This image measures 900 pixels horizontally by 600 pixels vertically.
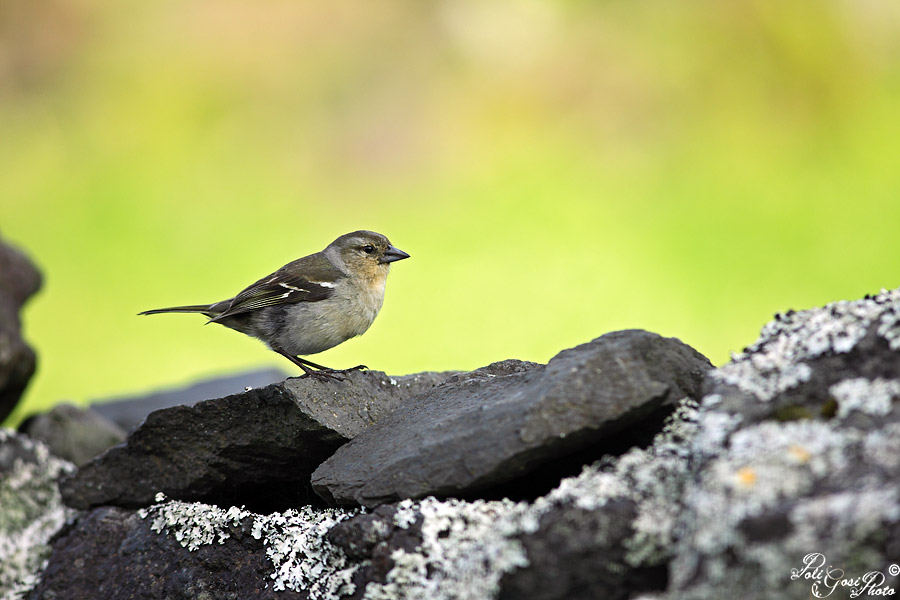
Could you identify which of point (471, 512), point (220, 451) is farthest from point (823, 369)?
point (220, 451)

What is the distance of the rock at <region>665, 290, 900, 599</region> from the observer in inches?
89.8

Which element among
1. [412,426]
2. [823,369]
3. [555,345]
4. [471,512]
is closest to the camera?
[823,369]

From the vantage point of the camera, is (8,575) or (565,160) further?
(565,160)

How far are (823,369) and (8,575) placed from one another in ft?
13.7

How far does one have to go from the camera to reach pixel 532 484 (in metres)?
3.48

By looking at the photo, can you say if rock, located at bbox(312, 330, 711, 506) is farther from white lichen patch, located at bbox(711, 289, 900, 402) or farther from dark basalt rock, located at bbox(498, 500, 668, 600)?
dark basalt rock, located at bbox(498, 500, 668, 600)

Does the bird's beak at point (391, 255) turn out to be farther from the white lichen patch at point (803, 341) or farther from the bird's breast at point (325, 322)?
the white lichen patch at point (803, 341)

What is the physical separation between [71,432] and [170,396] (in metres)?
1.33

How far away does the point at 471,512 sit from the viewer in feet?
10.6

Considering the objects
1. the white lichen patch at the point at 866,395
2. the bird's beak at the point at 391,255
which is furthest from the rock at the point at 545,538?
the bird's beak at the point at 391,255

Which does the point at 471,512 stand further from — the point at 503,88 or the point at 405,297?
the point at 503,88

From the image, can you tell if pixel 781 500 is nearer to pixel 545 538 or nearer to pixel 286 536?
pixel 545 538

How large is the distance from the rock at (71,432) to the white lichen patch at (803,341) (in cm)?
438

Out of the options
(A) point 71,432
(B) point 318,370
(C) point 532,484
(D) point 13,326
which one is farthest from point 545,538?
(D) point 13,326
